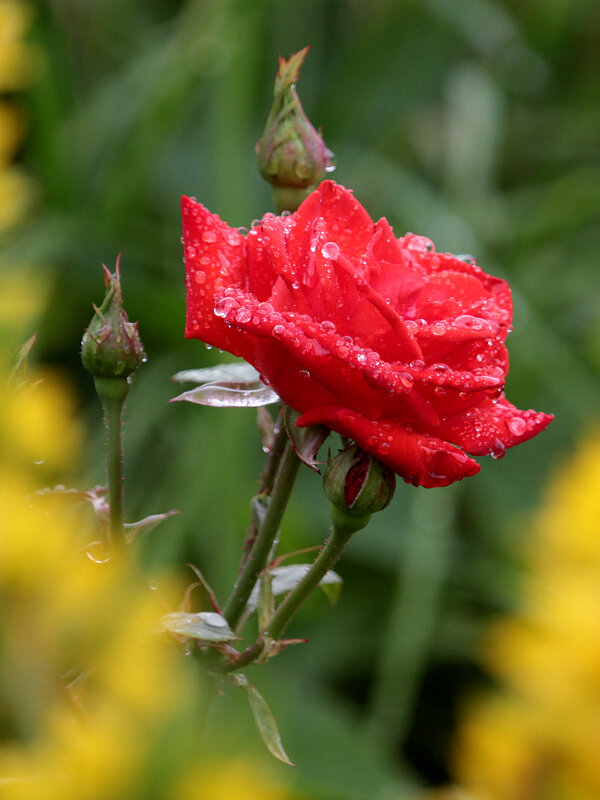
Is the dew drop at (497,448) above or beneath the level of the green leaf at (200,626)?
above

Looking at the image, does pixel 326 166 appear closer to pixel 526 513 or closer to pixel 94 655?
pixel 94 655

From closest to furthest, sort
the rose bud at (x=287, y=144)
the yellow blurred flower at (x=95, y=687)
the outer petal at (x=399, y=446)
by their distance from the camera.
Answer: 1. the yellow blurred flower at (x=95, y=687)
2. the outer petal at (x=399, y=446)
3. the rose bud at (x=287, y=144)

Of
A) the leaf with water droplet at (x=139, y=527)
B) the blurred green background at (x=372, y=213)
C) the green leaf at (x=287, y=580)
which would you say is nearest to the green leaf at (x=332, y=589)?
the green leaf at (x=287, y=580)

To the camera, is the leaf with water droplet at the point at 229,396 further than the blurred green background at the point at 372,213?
No

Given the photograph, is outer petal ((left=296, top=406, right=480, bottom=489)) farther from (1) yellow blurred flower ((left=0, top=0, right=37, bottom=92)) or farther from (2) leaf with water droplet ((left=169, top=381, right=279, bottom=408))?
(1) yellow blurred flower ((left=0, top=0, right=37, bottom=92))

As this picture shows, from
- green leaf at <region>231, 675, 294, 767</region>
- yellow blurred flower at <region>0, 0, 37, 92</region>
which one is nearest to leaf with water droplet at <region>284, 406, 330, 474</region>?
green leaf at <region>231, 675, 294, 767</region>

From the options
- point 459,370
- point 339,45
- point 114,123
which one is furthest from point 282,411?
→ point 339,45

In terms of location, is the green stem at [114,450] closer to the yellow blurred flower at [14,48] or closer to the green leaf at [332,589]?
the green leaf at [332,589]

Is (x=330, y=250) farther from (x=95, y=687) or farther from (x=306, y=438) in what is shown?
(x=95, y=687)
